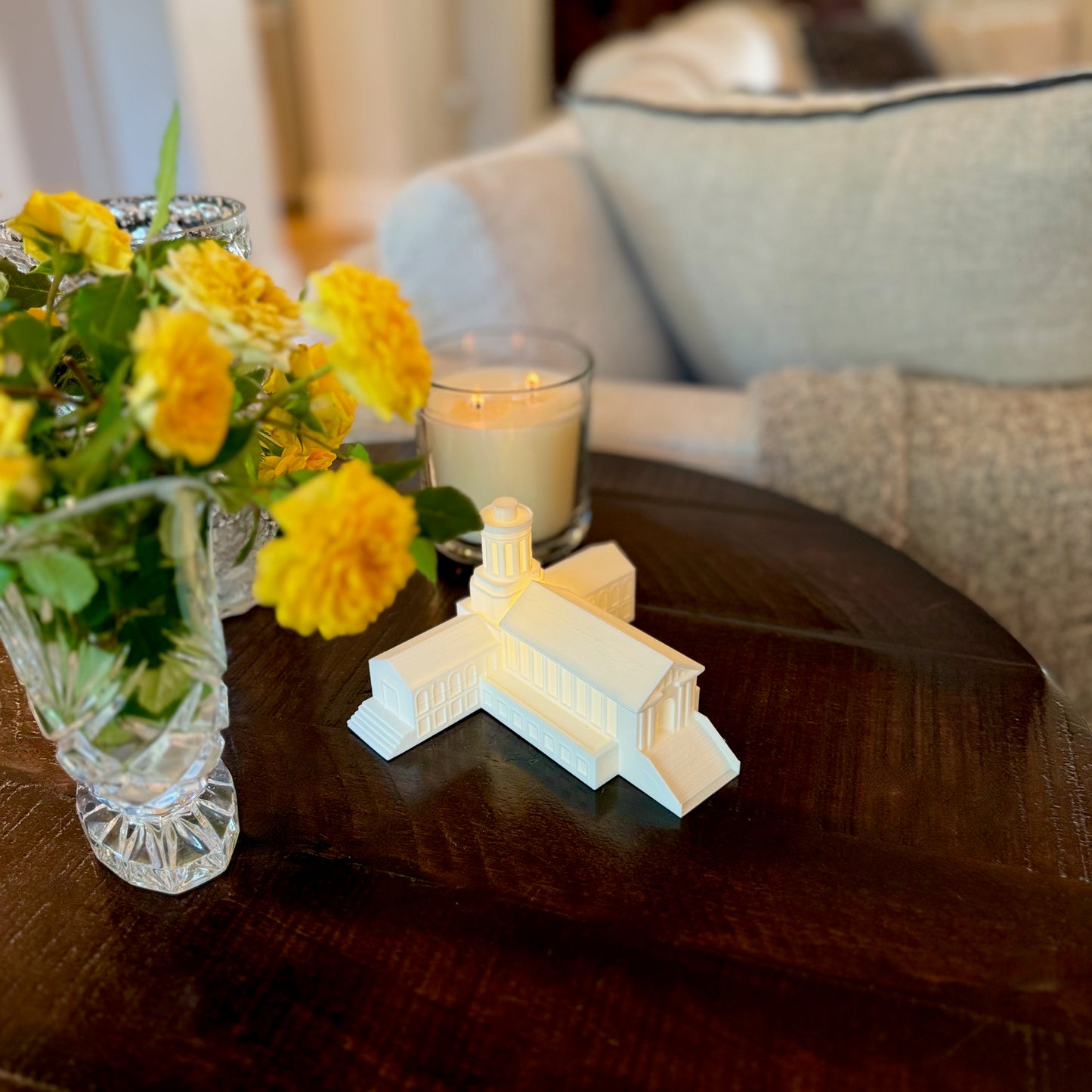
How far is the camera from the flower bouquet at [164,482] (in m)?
0.36

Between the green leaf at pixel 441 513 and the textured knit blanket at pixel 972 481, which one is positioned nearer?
the green leaf at pixel 441 513

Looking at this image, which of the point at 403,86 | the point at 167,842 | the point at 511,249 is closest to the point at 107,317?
the point at 167,842

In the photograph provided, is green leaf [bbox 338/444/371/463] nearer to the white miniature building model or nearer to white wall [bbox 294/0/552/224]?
the white miniature building model

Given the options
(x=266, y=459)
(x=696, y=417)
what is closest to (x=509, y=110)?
(x=696, y=417)

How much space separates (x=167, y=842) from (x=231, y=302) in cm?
29

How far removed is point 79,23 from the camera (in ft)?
6.75

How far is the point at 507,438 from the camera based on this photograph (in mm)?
743

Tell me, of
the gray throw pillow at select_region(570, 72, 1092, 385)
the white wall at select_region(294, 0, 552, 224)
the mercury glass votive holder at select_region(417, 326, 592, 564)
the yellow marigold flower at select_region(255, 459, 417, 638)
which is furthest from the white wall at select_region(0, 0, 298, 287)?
the yellow marigold flower at select_region(255, 459, 417, 638)

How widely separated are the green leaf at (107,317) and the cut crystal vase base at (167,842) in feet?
0.79

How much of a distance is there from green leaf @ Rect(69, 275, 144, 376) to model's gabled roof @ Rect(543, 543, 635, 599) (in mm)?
307

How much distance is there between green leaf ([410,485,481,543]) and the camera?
44 centimetres

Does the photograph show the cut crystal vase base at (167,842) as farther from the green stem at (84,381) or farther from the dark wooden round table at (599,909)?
the green stem at (84,381)

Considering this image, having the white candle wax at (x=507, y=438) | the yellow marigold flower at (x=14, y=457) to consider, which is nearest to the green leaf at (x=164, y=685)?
the yellow marigold flower at (x=14, y=457)

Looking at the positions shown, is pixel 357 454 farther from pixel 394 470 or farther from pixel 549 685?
pixel 549 685
